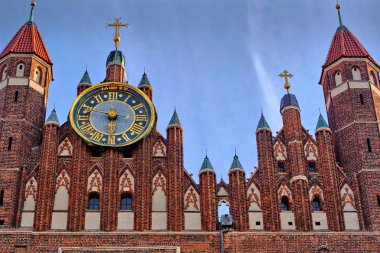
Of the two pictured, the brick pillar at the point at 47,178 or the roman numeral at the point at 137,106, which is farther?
the roman numeral at the point at 137,106

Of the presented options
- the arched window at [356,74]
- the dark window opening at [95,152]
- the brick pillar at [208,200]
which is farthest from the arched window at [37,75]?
the arched window at [356,74]

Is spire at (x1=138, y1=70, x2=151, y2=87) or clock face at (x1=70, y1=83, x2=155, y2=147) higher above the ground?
spire at (x1=138, y1=70, x2=151, y2=87)

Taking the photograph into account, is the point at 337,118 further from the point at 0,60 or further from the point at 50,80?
the point at 0,60

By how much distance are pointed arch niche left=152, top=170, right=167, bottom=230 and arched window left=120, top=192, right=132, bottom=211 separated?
2.44 ft

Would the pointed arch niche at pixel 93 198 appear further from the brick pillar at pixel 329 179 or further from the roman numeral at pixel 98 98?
the brick pillar at pixel 329 179

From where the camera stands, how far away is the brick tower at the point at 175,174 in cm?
1959

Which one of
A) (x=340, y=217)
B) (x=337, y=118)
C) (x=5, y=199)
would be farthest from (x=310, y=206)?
(x=5, y=199)

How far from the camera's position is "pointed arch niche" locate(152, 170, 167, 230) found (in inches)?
772

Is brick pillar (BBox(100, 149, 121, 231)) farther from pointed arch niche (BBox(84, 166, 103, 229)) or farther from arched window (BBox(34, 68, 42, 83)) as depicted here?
arched window (BBox(34, 68, 42, 83))

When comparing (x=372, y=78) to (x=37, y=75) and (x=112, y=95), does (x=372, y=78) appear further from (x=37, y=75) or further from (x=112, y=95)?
(x=37, y=75)

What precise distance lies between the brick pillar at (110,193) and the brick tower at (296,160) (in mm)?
5507

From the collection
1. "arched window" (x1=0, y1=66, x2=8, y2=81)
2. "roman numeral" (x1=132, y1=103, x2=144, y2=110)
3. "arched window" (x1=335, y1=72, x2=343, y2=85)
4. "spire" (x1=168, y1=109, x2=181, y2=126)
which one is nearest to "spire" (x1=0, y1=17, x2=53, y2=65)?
"arched window" (x1=0, y1=66, x2=8, y2=81)

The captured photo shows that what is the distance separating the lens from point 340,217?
65.8 ft

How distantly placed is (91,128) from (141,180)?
2.60 m
